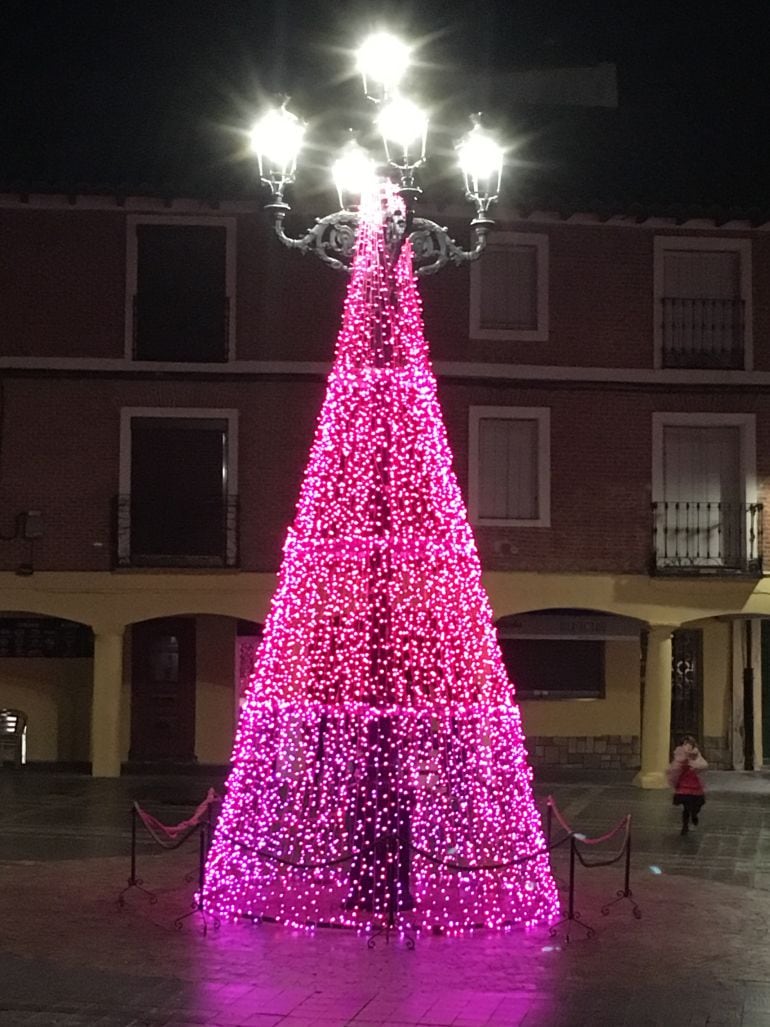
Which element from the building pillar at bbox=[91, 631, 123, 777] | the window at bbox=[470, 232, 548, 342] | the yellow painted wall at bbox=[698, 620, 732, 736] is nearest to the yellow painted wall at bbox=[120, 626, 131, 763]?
the building pillar at bbox=[91, 631, 123, 777]

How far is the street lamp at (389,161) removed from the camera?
34.4 feet

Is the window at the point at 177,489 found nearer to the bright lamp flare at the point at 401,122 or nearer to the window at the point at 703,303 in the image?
the window at the point at 703,303

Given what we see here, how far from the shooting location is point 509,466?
22094mm

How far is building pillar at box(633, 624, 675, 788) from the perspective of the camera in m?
21.6

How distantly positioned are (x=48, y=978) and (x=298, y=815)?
243 cm

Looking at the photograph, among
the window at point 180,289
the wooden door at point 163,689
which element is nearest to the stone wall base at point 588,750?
the wooden door at point 163,689

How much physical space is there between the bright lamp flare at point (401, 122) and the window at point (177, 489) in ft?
38.0

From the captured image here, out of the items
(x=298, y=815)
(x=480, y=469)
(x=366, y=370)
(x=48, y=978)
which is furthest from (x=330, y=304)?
(x=48, y=978)

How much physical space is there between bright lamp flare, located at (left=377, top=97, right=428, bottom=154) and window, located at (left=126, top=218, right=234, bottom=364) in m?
11.5

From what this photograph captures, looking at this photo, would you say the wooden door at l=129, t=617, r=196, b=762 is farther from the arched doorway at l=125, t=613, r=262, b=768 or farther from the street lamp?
the street lamp

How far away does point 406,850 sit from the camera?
10.6 m

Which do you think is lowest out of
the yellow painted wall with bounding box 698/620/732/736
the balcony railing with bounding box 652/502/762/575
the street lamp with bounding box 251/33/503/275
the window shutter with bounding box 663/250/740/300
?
the yellow painted wall with bounding box 698/620/732/736

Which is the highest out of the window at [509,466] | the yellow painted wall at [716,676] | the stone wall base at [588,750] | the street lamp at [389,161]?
the street lamp at [389,161]

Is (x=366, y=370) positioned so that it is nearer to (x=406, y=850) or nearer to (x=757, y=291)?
(x=406, y=850)
